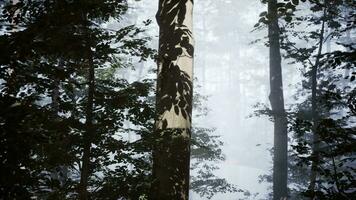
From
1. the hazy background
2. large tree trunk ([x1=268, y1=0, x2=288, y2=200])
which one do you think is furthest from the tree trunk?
the hazy background

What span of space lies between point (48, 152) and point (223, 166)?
55.5m

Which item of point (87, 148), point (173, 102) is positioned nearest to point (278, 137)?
point (173, 102)

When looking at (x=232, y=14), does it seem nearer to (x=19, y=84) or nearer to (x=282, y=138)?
(x=282, y=138)

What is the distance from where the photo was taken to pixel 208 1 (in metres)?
72.9

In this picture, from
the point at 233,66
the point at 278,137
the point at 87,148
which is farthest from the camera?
the point at 233,66

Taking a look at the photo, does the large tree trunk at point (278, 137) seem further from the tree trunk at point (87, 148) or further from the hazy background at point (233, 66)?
the hazy background at point (233, 66)

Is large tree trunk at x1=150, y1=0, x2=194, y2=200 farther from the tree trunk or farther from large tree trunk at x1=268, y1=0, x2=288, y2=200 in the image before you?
large tree trunk at x1=268, y1=0, x2=288, y2=200

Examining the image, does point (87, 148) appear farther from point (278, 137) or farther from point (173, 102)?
point (278, 137)

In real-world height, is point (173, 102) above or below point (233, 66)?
below

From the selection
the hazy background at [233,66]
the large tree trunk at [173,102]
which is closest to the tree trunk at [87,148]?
the large tree trunk at [173,102]

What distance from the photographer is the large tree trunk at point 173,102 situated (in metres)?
3.98

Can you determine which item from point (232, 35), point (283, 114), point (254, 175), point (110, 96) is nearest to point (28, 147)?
point (110, 96)

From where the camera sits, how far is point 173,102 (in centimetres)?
417

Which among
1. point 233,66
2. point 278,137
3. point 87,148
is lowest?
point 87,148
